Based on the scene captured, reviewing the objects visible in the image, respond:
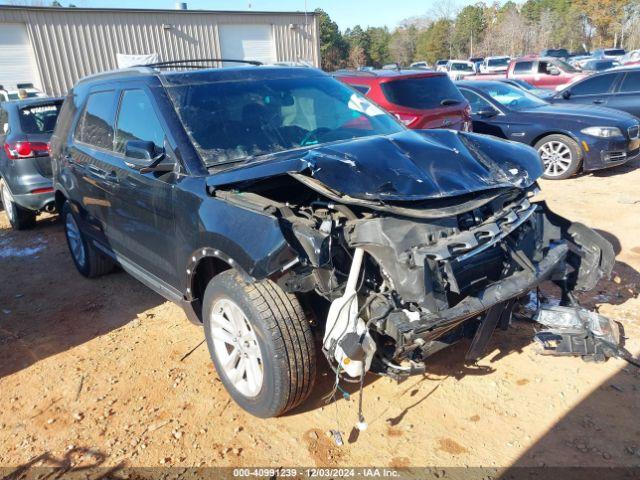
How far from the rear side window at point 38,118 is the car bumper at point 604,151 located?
780 centimetres

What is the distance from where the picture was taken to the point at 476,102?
29.5 ft

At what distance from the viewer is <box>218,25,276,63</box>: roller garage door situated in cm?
2403

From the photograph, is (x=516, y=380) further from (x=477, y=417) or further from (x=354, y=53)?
(x=354, y=53)

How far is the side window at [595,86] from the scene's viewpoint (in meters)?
10.1

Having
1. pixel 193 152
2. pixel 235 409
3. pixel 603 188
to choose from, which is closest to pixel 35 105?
pixel 193 152

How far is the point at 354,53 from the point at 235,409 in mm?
54384

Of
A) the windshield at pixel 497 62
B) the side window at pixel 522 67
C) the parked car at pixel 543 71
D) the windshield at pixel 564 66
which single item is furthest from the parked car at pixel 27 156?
the windshield at pixel 497 62

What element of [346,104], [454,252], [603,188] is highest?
[346,104]

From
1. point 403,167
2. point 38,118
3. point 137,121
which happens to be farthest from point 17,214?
point 403,167

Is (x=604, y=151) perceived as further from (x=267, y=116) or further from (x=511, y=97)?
(x=267, y=116)

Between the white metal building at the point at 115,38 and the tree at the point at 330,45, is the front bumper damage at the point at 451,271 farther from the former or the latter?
the tree at the point at 330,45

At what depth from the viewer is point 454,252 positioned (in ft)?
8.09

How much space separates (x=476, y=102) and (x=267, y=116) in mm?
6589

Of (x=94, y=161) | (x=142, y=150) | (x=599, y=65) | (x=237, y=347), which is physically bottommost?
(x=237, y=347)
